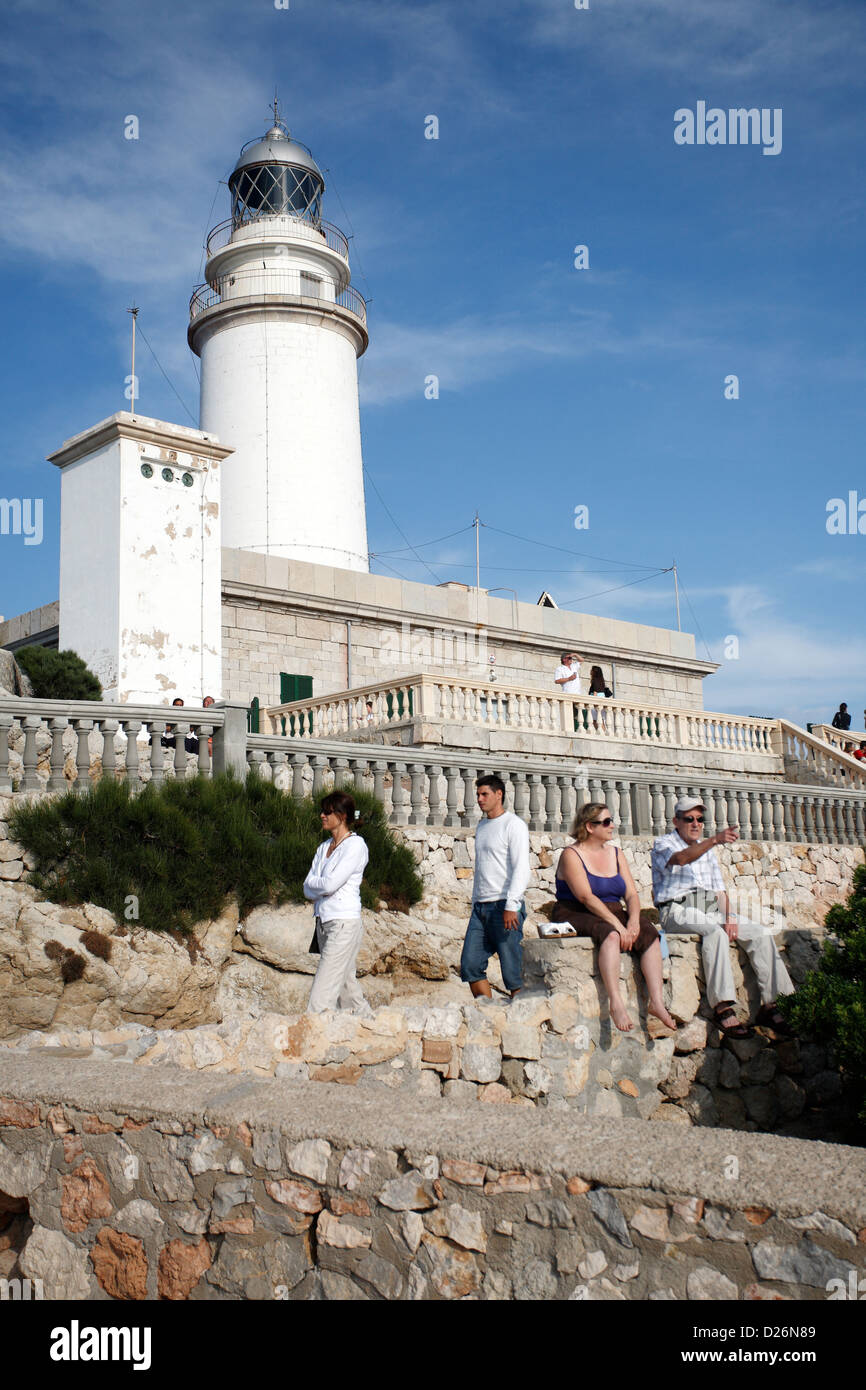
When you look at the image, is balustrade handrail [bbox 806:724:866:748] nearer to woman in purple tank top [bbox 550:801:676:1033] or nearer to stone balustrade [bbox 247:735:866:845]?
stone balustrade [bbox 247:735:866:845]

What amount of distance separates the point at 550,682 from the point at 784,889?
11774 mm

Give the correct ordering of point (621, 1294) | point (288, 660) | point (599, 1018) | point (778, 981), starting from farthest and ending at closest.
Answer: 1. point (288, 660)
2. point (778, 981)
3. point (599, 1018)
4. point (621, 1294)

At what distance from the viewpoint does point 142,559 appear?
17609 mm

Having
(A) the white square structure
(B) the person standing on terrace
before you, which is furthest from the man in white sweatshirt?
(B) the person standing on terrace

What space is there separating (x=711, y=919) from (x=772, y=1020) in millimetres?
744

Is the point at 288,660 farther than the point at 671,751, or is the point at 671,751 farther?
the point at 288,660

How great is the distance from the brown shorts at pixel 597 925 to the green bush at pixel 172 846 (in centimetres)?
331

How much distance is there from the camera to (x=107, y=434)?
17734 millimetres

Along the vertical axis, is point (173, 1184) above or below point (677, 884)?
below

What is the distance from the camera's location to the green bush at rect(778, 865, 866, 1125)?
634 centimetres

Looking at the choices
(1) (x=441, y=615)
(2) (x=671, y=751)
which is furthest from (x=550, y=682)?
(2) (x=671, y=751)

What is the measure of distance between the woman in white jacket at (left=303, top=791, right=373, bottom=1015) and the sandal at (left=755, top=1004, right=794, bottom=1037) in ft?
8.63

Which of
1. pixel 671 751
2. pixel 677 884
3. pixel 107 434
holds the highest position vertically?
pixel 107 434
